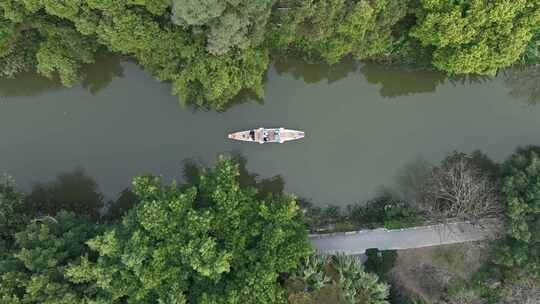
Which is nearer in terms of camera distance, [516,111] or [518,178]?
[518,178]

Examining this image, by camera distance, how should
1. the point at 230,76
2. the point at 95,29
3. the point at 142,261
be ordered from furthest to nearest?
the point at 230,76, the point at 95,29, the point at 142,261

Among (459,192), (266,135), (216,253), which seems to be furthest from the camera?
(266,135)

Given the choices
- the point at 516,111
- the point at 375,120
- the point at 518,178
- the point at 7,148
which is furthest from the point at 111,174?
the point at 516,111

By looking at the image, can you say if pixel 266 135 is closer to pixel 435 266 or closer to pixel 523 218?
pixel 435 266

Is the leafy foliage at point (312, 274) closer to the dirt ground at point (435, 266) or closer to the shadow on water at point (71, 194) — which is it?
the dirt ground at point (435, 266)

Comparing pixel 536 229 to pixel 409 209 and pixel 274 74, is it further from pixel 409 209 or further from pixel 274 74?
pixel 274 74

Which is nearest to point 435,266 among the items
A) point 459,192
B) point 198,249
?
point 459,192

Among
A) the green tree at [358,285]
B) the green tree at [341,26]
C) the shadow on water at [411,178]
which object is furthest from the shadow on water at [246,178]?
the green tree at [341,26]

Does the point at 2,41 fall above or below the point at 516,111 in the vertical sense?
above

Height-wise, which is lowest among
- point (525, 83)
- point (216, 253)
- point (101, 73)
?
point (216, 253)
